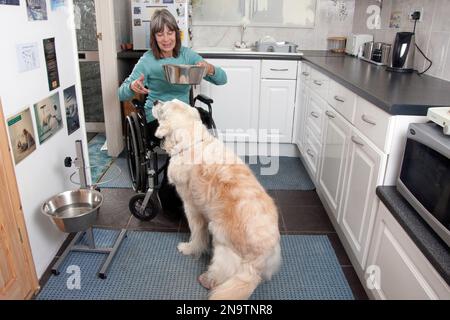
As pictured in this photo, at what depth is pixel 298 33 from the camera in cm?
394

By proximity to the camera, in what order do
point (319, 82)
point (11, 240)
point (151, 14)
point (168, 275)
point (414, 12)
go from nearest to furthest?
point (11, 240) < point (168, 275) < point (414, 12) < point (319, 82) < point (151, 14)

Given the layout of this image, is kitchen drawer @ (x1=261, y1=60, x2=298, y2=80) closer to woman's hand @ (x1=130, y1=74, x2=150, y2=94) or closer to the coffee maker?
the coffee maker

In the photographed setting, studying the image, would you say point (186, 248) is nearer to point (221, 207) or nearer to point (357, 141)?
point (221, 207)

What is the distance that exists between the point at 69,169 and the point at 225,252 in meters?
1.14

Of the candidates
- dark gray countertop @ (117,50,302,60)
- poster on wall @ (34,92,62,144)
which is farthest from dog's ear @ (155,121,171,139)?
dark gray countertop @ (117,50,302,60)

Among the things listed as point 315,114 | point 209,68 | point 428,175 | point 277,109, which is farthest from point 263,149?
point 428,175

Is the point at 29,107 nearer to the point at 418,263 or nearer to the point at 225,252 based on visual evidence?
the point at 225,252

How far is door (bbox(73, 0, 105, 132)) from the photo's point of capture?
3.77 meters

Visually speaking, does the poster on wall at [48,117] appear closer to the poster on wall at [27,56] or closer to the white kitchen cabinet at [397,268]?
the poster on wall at [27,56]

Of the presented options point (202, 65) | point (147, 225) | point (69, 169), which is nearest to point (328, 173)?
point (202, 65)

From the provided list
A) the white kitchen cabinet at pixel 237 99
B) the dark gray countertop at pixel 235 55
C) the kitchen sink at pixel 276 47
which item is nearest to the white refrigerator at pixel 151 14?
the dark gray countertop at pixel 235 55

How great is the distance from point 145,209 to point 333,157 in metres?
1.28

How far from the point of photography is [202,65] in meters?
2.32

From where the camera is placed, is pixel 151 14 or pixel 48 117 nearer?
pixel 48 117
